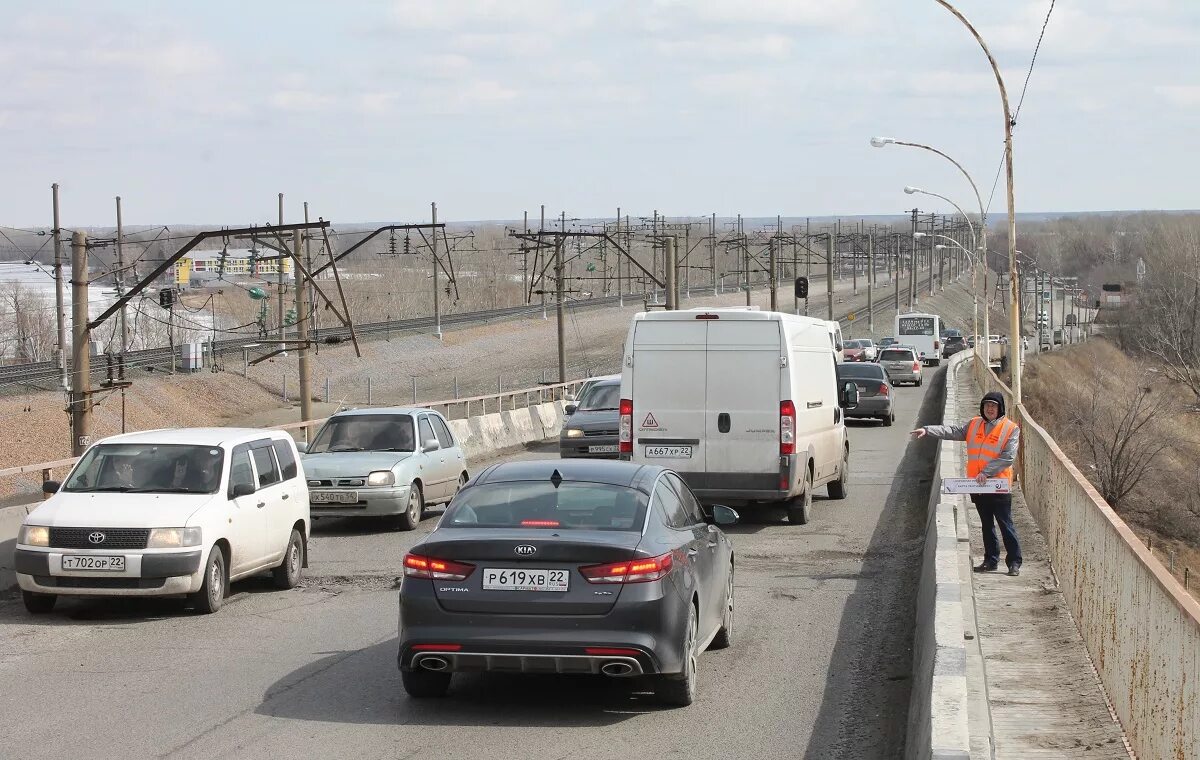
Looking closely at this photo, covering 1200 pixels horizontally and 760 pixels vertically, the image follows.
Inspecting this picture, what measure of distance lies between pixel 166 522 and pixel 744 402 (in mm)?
7685

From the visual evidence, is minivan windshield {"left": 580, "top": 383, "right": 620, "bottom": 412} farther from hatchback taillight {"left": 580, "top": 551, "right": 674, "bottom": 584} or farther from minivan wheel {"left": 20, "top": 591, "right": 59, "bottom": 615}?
hatchback taillight {"left": 580, "top": 551, "right": 674, "bottom": 584}

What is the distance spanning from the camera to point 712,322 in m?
17.8

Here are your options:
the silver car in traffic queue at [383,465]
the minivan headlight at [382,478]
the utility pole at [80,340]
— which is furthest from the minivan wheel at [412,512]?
the utility pole at [80,340]

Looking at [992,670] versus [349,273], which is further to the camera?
[349,273]

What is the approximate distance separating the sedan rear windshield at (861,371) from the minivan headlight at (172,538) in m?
30.5

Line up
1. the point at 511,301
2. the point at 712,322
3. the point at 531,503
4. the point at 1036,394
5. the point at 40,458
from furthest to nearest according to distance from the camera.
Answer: the point at 511,301 < the point at 1036,394 < the point at 40,458 < the point at 712,322 < the point at 531,503

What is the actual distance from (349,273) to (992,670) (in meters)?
139

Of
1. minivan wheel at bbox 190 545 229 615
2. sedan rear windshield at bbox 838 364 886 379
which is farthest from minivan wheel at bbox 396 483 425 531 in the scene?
sedan rear windshield at bbox 838 364 886 379

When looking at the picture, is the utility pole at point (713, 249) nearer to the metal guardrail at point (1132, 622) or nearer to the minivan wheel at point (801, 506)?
the minivan wheel at point (801, 506)

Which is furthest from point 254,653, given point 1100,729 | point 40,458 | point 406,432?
point 40,458

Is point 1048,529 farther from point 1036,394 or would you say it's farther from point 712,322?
point 1036,394

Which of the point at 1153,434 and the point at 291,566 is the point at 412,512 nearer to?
the point at 291,566

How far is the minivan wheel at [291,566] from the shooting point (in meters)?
14.1

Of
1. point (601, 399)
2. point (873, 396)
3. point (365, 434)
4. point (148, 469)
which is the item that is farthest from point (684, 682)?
point (873, 396)
